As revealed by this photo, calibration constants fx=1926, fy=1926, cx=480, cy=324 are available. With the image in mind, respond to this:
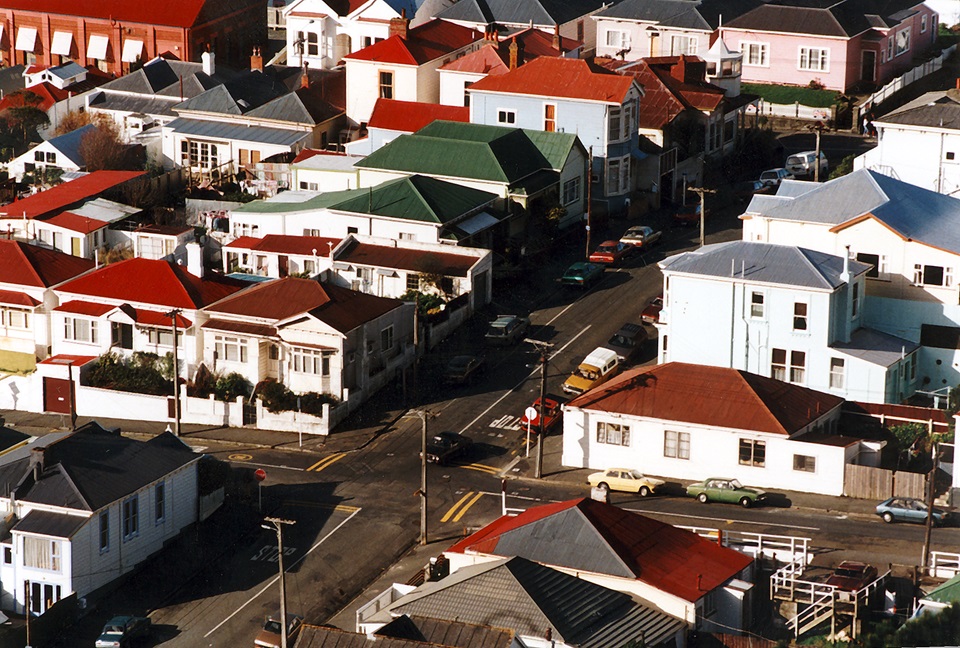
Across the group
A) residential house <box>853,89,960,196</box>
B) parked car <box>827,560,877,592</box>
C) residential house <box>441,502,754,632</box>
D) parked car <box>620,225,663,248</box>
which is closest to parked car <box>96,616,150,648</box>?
residential house <box>441,502,754,632</box>

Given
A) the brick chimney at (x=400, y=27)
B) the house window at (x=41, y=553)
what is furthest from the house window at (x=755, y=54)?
the house window at (x=41, y=553)

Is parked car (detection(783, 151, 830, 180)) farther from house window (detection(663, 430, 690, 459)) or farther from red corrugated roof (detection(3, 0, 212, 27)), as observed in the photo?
red corrugated roof (detection(3, 0, 212, 27))

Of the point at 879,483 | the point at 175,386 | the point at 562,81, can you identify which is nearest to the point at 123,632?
the point at 175,386

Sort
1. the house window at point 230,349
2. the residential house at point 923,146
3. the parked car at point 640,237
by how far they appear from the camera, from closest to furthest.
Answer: the house window at point 230,349 < the parked car at point 640,237 < the residential house at point 923,146

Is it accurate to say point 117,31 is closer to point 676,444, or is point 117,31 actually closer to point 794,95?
point 794,95

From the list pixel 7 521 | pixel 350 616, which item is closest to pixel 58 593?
pixel 7 521

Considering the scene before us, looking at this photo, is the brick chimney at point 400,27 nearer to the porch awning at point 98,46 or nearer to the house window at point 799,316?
the porch awning at point 98,46

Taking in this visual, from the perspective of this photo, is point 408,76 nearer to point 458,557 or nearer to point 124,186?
point 124,186
